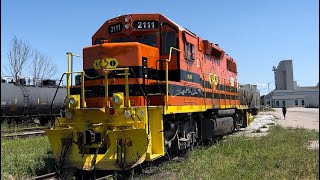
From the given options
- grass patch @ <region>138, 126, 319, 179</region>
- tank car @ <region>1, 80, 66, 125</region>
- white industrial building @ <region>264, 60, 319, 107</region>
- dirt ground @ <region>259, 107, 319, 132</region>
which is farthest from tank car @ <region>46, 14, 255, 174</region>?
white industrial building @ <region>264, 60, 319, 107</region>

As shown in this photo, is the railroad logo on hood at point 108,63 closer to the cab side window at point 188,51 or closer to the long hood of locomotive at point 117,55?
the long hood of locomotive at point 117,55

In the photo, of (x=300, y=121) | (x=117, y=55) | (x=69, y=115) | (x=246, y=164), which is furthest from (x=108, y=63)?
(x=300, y=121)

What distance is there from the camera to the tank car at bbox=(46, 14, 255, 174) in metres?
7.85

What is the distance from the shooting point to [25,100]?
23.4 metres

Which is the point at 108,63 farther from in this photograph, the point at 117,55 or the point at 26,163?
the point at 26,163

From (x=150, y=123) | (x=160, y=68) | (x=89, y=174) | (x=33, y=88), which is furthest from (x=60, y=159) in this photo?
(x=33, y=88)

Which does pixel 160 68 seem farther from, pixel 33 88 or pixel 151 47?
pixel 33 88

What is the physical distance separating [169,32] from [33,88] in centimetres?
1741

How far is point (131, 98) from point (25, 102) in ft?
54.5

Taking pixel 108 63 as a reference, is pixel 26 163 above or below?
below


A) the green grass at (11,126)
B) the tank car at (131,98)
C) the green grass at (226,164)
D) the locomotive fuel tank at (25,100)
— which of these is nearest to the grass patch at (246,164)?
the green grass at (226,164)

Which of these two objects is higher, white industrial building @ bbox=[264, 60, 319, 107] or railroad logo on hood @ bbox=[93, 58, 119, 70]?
white industrial building @ bbox=[264, 60, 319, 107]

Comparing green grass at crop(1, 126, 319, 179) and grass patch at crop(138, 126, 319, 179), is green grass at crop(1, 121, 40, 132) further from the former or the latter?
grass patch at crop(138, 126, 319, 179)

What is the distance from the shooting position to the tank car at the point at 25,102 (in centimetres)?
2238
